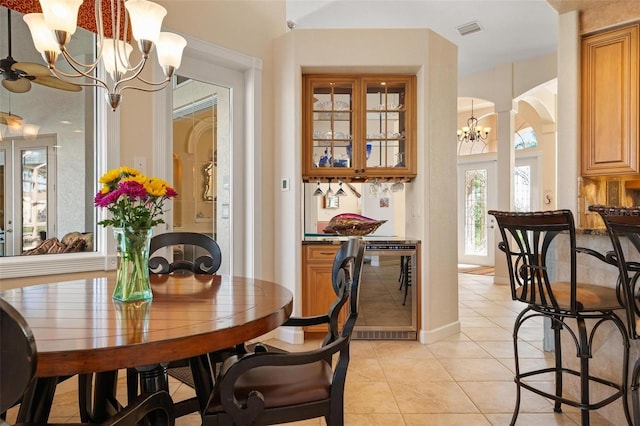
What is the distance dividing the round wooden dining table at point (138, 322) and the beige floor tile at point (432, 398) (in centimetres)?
121

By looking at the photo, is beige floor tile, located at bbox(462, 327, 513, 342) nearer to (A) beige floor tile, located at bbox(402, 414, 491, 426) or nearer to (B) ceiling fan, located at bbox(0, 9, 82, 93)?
(A) beige floor tile, located at bbox(402, 414, 491, 426)

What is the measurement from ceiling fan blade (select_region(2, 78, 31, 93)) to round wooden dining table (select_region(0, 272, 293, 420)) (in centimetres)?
133

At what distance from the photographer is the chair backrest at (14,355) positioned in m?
0.64

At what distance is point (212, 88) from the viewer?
347 centimetres

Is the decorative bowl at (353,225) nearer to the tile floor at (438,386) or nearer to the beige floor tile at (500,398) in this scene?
the tile floor at (438,386)

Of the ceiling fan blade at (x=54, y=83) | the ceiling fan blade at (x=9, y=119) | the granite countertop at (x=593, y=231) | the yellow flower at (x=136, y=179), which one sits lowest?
the granite countertop at (x=593, y=231)

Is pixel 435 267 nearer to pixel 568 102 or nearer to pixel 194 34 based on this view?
pixel 568 102

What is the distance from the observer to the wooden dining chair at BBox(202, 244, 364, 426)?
1183 mm

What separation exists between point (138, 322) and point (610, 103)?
4.02 m

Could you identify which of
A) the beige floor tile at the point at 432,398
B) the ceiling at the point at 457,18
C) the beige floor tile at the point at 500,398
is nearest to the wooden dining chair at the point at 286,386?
the beige floor tile at the point at 432,398

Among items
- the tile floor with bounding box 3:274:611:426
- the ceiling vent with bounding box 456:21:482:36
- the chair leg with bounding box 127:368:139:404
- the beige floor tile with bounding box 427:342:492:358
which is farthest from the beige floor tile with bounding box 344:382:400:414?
the ceiling vent with bounding box 456:21:482:36

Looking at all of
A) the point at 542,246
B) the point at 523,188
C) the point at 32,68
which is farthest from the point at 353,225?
the point at 523,188

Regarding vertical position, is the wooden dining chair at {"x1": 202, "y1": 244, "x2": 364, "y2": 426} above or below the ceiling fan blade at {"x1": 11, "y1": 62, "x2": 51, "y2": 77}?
below

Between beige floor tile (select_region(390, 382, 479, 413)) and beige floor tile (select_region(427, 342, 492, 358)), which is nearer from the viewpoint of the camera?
beige floor tile (select_region(390, 382, 479, 413))
